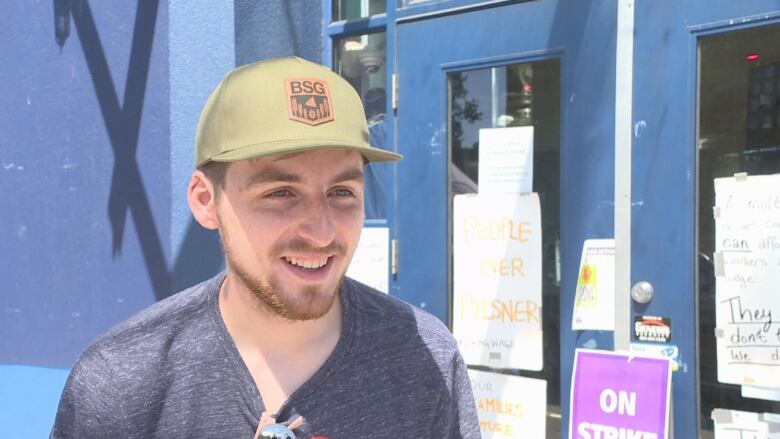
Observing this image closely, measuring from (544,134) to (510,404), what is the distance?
1.13 m

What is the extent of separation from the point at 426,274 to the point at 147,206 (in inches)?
63.7

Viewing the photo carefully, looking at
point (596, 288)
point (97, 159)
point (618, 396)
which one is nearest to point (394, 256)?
point (596, 288)

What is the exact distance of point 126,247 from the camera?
4273 mm

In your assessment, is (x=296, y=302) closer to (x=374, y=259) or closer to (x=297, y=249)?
(x=297, y=249)

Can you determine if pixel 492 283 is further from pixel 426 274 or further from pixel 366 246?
pixel 366 246

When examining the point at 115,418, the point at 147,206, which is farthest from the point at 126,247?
the point at 115,418

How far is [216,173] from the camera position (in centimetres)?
141

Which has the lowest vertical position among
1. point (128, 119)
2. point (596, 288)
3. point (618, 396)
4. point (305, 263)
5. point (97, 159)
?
point (618, 396)

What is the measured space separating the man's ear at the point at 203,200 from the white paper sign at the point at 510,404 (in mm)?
2016

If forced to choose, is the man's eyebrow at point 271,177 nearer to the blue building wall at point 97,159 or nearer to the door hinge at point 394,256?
the door hinge at point 394,256

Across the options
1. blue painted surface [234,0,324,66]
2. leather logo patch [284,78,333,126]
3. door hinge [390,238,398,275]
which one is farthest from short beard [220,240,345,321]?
blue painted surface [234,0,324,66]

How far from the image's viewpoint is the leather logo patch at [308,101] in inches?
52.6

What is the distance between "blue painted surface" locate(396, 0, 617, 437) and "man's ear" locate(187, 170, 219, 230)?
1.90 meters

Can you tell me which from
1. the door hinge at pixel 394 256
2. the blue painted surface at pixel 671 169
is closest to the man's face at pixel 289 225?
the blue painted surface at pixel 671 169
